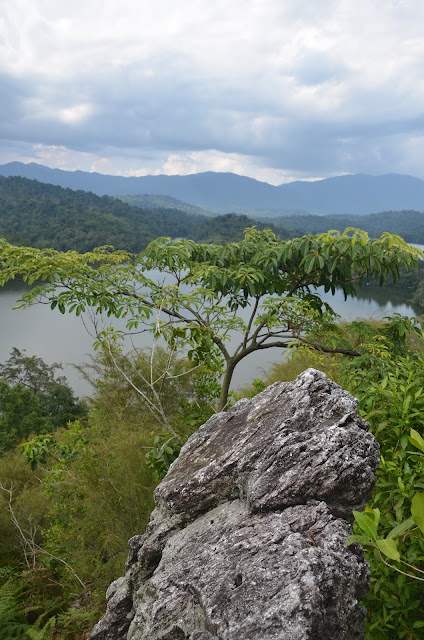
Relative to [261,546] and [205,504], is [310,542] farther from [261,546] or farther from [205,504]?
[205,504]

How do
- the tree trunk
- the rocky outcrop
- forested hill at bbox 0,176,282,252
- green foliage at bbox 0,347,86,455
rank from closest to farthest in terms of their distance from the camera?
the rocky outcrop
the tree trunk
green foliage at bbox 0,347,86,455
forested hill at bbox 0,176,282,252

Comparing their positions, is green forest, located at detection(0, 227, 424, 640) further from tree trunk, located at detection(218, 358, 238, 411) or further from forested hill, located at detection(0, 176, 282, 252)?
forested hill, located at detection(0, 176, 282, 252)

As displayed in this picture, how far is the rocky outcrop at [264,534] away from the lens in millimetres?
1317

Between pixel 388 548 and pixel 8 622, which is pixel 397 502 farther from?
pixel 8 622

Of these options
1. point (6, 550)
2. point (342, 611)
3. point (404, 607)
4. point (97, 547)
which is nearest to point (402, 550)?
point (404, 607)

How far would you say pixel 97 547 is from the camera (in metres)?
5.59

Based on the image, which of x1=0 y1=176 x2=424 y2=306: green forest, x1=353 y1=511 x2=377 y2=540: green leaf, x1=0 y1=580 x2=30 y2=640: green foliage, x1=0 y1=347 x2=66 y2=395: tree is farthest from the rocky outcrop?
x1=0 y1=176 x2=424 y2=306: green forest

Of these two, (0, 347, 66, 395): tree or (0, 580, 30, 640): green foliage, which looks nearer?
(0, 580, 30, 640): green foliage

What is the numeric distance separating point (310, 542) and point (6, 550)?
32.4 ft

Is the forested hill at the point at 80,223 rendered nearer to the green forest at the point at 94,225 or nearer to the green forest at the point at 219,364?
the green forest at the point at 94,225

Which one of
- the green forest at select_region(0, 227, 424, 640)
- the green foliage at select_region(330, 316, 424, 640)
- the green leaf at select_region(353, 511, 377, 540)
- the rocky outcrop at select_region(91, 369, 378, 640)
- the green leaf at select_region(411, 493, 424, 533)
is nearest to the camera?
the green leaf at select_region(411, 493, 424, 533)

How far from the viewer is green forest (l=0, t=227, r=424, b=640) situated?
170 centimetres

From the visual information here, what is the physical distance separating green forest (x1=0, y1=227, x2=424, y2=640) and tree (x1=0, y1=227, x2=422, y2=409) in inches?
0.6

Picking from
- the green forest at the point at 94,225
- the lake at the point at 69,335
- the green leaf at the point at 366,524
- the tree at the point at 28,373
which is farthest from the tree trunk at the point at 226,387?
the green forest at the point at 94,225
